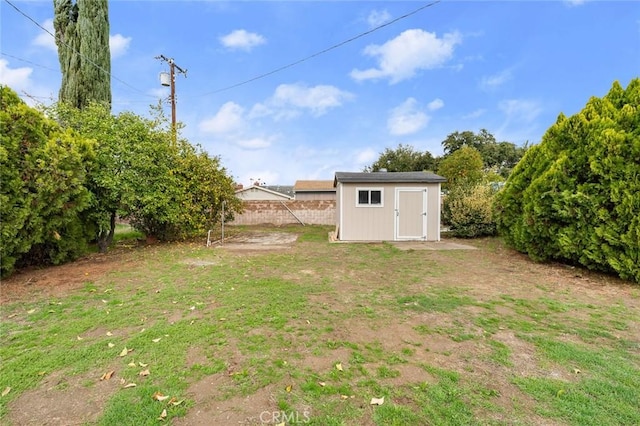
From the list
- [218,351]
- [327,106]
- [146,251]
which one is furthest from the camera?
[327,106]

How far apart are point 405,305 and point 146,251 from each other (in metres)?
7.19

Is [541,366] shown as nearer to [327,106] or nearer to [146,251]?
[146,251]

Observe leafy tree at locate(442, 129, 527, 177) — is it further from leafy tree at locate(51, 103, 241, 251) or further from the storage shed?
leafy tree at locate(51, 103, 241, 251)

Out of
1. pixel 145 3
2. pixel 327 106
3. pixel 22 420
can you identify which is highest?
pixel 145 3

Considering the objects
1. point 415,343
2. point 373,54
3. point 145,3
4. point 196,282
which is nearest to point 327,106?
point 373,54

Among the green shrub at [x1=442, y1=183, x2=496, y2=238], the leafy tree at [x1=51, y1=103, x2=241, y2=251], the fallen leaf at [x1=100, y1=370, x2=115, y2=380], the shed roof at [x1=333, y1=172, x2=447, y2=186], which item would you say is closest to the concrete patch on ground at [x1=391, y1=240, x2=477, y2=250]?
the green shrub at [x1=442, y1=183, x2=496, y2=238]

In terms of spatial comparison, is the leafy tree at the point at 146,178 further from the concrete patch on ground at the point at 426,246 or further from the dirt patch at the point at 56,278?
the concrete patch on ground at the point at 426,246

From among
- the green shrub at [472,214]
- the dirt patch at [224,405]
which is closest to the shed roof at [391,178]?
the green shrub at [472,214]

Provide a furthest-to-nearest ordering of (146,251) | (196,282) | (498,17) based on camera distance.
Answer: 1. (146,251)
2. (498,17)
3. (196,282)

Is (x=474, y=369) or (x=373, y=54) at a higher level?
(x=373, y=54)

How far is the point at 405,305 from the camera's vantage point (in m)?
4.08

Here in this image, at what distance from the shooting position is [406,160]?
28.8 metres

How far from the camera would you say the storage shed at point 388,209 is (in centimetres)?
1058

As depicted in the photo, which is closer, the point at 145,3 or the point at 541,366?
the point at 541,366
